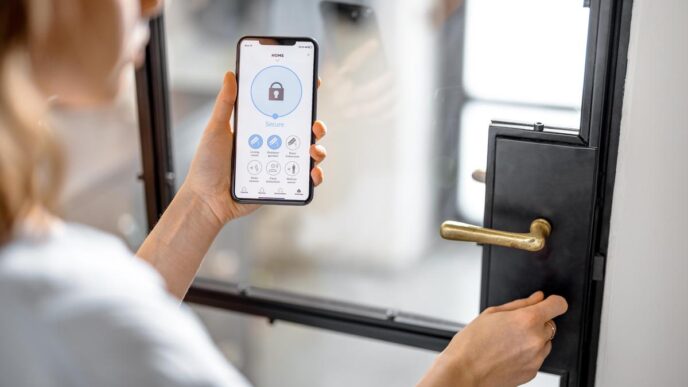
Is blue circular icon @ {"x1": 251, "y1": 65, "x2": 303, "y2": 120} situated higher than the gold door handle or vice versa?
blue circular icon @ {"x1": 251, "y1": 65, "x2": 303, "y2": 120}

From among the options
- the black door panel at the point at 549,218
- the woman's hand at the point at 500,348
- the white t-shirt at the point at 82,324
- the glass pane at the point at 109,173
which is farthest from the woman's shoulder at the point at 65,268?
the glass pane at the point at 109,173

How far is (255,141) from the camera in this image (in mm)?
895

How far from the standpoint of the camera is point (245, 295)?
3.64 feet

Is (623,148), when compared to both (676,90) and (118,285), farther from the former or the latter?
(118,285)

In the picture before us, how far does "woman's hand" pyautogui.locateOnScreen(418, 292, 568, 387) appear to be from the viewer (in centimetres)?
75

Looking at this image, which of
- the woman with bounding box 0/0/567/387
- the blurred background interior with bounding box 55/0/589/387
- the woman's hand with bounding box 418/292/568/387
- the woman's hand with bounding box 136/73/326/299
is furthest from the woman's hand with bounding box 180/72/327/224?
the woman with bounding box 0/0/567/387

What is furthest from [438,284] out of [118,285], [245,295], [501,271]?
[118,285]

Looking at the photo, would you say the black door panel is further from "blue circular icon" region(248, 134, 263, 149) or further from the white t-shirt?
the white t-shirt

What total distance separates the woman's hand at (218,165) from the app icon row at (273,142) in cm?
2

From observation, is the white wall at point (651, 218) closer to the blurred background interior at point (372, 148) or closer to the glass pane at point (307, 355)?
the blurred background interior at point (372, 148)

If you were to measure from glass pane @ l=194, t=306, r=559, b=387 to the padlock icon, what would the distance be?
0.40 meters

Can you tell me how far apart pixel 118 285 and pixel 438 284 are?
24.4 inches

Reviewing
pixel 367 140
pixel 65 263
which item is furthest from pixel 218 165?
pixel 65 263

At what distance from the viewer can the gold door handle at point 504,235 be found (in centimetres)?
80
